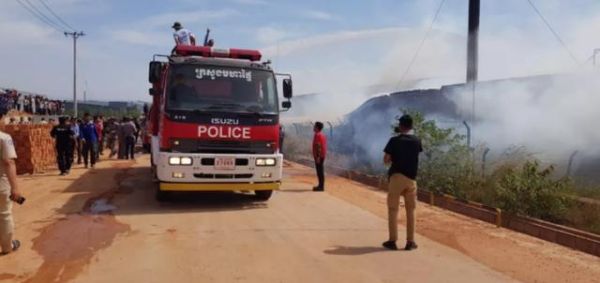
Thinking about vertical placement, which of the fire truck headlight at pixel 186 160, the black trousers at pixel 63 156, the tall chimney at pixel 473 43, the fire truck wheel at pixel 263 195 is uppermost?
the tall chimney at pixel 473 43

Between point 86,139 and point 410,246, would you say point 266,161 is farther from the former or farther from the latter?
point 86,139

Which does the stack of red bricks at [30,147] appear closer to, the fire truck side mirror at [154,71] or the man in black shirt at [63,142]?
the man in black shirt at [63,142]

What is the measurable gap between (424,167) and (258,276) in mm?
8435

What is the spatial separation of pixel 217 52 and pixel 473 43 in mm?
15425

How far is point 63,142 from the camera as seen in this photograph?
646 inches

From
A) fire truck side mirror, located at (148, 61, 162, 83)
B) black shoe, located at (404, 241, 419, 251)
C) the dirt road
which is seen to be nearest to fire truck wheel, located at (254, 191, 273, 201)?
the dirt road

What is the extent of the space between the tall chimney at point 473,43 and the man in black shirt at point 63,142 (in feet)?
50.5

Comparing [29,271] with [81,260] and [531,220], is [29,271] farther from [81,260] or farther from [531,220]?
[531,220]

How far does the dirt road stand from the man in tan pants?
0.25 metres

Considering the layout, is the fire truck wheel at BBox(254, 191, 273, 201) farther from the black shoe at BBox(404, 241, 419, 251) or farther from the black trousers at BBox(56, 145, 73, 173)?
the black trousers at BBox(56, 145, 73, 173)

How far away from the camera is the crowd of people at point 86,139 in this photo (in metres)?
16.4

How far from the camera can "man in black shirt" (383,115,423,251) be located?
299 inches

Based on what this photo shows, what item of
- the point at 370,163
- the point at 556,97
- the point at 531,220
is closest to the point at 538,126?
the point at 556,97

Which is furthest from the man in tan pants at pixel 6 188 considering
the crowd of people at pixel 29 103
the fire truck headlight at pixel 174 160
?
the crowd of people at pixel 29 103
